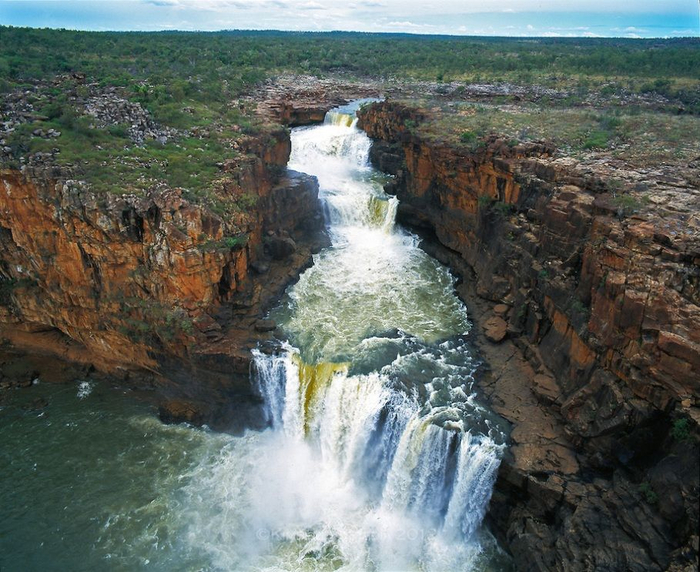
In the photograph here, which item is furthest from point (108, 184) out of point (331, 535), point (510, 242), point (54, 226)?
point (510, 242)

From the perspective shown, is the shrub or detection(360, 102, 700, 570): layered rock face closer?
the shrub

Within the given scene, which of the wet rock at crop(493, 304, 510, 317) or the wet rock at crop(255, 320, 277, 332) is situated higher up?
the wet rock at crop(493, 304, 510, 317)

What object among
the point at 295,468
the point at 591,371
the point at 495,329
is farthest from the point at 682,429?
the point at 295,468

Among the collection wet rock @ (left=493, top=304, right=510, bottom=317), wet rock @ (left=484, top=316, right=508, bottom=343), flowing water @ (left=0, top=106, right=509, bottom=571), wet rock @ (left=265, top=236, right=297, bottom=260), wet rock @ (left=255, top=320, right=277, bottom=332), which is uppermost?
wet rock @ (left=265, top=236, right=297, bottom=260)

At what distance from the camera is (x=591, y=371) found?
16.9 m

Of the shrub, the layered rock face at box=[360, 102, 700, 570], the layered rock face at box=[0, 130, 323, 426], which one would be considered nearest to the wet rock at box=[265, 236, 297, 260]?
the layered rock face at box=[0, 130, 323, 426]

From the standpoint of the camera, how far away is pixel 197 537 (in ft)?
56.6

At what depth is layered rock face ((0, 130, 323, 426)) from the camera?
65.6 feet

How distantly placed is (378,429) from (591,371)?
25.3 feet

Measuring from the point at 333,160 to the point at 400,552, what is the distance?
25511 mm

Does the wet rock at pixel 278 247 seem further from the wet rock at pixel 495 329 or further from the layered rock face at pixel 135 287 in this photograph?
the wet rock at pixel 495 329

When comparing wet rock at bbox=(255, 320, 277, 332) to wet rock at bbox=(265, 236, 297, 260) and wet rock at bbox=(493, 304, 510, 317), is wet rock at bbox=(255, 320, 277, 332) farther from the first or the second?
wet rock at bbox=(493, 304, 510, 317)

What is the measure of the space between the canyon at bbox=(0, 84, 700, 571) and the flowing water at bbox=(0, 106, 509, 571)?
1113 mm

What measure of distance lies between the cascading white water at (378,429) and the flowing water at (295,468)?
0.18 feet
